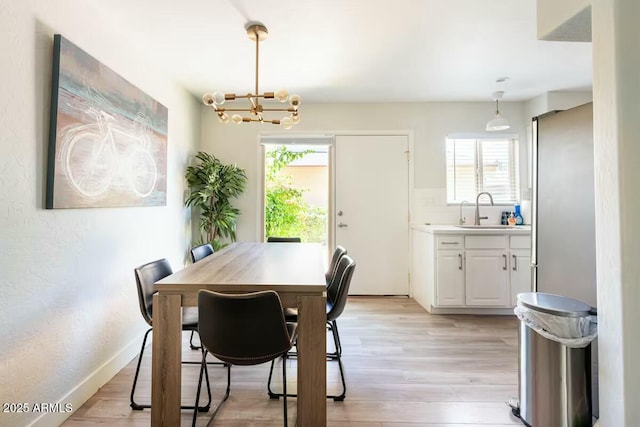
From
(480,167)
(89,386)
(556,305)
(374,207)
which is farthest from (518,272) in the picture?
(89,386)

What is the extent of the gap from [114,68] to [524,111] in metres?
4.41

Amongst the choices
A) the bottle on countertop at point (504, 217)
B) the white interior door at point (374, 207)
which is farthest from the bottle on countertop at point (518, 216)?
the white interior door at point (374, 207)

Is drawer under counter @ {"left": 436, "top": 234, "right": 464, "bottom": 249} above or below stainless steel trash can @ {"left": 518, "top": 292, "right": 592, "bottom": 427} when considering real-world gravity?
above

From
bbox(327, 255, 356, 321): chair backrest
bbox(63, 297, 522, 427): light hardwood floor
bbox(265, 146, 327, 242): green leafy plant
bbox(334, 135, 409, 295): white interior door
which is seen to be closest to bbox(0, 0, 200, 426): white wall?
bbox(63, 297, 522, 427): light hardwood floor

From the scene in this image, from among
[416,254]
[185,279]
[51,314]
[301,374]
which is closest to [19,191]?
[51,314]

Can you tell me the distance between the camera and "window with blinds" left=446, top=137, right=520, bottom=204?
3850 millimetres

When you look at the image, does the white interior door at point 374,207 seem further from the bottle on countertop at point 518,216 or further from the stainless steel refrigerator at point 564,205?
the stainless steel refrigerator at point 564,205

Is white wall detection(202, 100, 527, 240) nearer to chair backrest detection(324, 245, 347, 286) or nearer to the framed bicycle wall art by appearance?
the framed bicycle wall art

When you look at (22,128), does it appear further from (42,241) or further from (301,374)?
(301,374)

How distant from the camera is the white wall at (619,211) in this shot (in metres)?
1.12

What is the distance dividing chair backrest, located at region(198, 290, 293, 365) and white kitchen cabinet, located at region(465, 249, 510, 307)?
2.54 m

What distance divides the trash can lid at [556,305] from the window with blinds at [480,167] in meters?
2.38

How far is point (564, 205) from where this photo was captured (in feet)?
5.62

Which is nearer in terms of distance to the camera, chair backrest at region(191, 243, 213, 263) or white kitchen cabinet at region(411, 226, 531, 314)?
chair backrest at region(191, 243, 213, 263)
